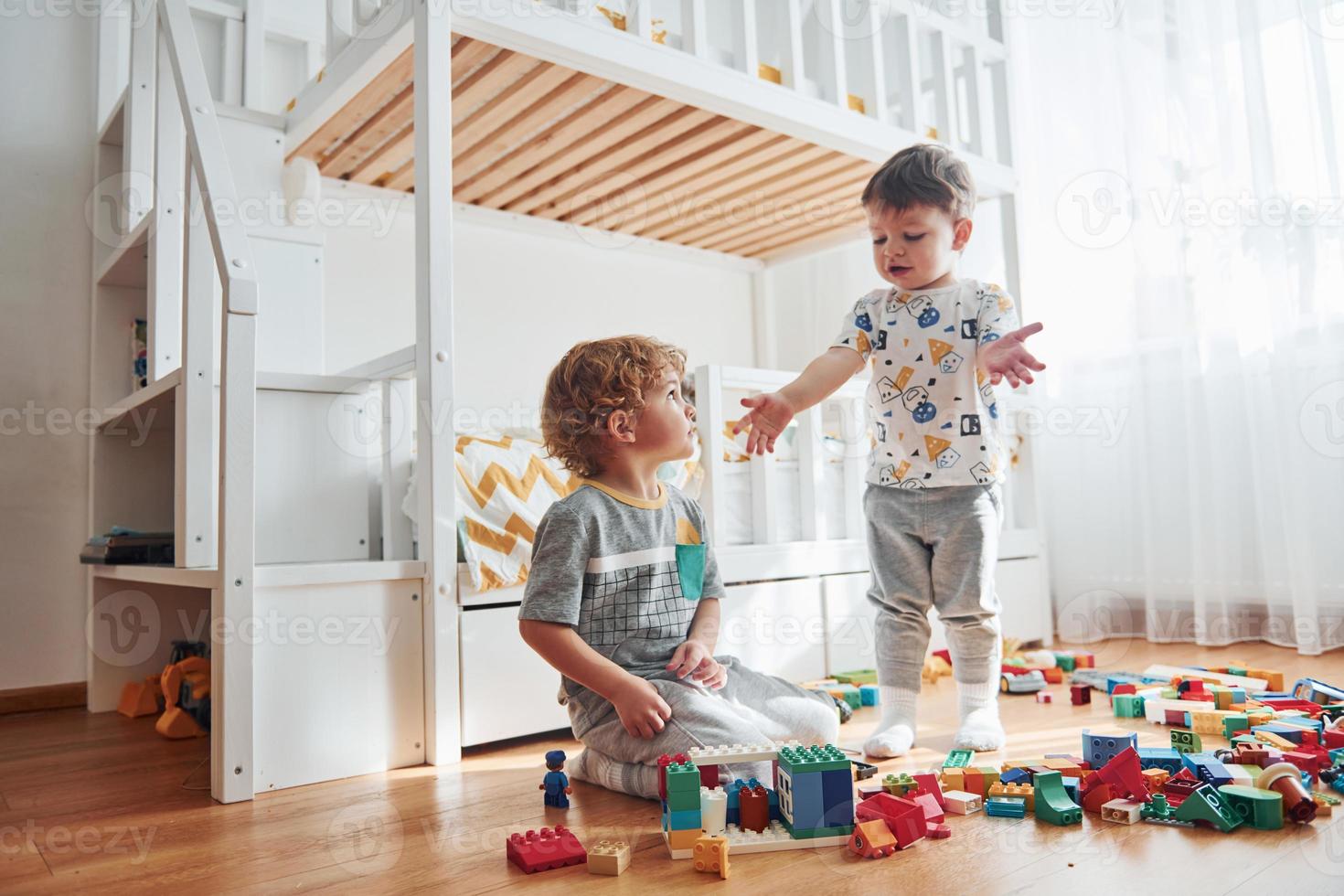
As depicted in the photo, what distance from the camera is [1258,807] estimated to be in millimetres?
898

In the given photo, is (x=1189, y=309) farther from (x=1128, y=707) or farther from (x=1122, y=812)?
(x=1122, y=812)

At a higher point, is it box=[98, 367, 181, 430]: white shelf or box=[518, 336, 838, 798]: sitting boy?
box=[98, 367, 181, 430]: white shelf

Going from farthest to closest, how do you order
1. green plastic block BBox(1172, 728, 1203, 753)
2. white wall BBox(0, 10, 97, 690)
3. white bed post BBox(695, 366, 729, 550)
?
white wall BBox(0, 10, 97, 690), white bed post BBox(695, 366, 729, 550), green plastic block BBox(1172, 728, 1203, 753)

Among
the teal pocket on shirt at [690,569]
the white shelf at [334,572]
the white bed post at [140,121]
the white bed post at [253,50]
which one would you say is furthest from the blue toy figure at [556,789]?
the white bed post at [253,50]

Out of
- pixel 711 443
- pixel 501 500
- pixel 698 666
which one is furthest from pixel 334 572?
pixel 711 443

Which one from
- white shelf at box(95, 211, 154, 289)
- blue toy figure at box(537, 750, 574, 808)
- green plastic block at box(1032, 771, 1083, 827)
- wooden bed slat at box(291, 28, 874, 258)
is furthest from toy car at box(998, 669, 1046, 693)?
white shelf at box(95, 211, 154, 289)

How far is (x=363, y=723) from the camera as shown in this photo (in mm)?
1266

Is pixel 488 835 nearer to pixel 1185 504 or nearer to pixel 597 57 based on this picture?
pixel 597 57

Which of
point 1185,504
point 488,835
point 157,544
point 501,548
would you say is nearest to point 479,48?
point 501,548

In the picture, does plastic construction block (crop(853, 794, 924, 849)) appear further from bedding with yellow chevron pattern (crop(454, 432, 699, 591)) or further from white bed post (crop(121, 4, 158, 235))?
white bed post (crop(121, 4, 158, 235))

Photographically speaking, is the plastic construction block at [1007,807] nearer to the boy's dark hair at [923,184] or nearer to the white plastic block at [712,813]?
the white plastic block at [712,813]

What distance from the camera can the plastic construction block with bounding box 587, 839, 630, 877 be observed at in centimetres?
84

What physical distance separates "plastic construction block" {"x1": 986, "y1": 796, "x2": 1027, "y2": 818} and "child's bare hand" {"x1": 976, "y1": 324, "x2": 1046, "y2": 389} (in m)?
0.49

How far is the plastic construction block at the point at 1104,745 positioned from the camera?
3.50 feet
